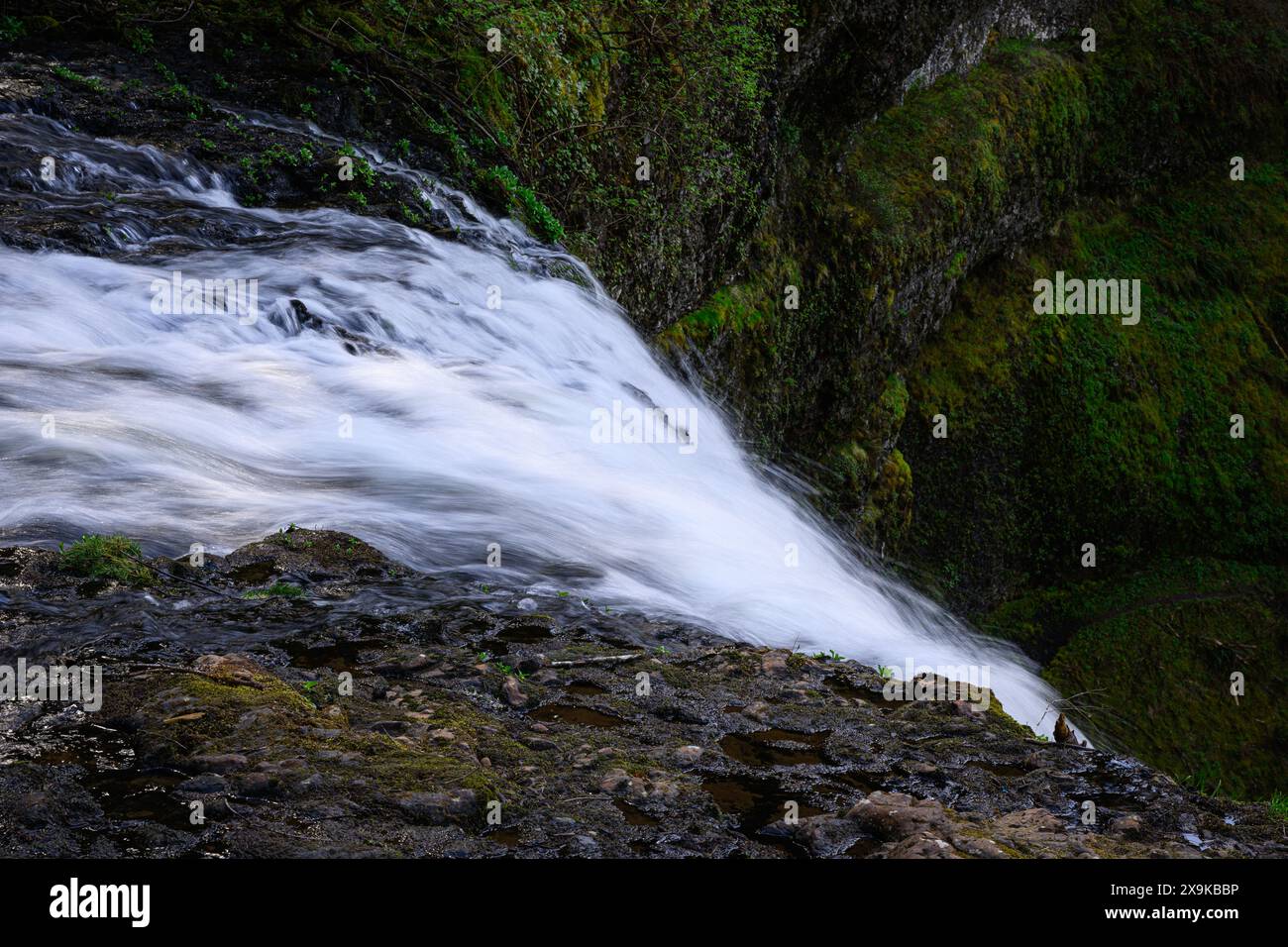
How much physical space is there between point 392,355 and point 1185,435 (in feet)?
68.0

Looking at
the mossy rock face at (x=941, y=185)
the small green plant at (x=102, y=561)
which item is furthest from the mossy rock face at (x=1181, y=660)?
the small green plant at (x=102, y=561)

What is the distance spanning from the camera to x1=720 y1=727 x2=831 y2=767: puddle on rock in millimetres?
3348

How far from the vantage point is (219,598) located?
3842mm

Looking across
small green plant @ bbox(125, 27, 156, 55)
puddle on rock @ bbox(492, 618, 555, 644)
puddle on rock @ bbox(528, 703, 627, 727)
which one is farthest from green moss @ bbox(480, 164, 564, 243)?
puddle on rock @ bbox(528, 703, 627, 727)

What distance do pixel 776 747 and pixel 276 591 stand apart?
1.90 meters

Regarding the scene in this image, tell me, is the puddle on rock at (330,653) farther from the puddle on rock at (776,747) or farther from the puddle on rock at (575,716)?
the puddle on rock at (776,747)

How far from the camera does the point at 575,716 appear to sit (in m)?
3.47

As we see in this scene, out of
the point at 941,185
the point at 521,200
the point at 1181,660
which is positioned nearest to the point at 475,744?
the point at 521,200

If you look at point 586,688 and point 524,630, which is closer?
point 586,688

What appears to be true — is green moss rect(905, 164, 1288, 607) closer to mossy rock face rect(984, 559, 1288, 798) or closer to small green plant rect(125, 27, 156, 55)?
mossy rock face rect(984, 559, 1288, 798)

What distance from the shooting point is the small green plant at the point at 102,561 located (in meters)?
3.75

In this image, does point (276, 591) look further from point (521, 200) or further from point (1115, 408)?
point (1115, 408)

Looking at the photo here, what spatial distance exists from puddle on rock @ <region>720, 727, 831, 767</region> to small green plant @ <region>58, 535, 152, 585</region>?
7.04 ft

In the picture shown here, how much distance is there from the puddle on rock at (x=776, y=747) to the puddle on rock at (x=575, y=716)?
0.37 metres
